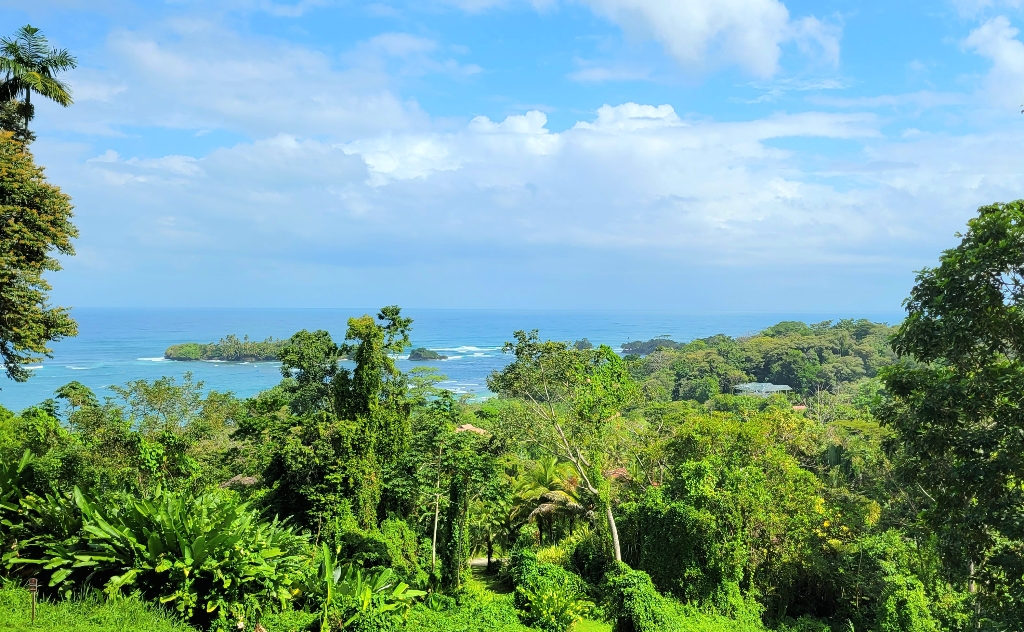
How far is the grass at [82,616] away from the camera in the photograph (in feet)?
19.7

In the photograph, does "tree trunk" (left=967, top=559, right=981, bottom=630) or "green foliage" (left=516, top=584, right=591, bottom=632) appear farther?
"green foliage" (left=516, top=584, right=591, bottom=632)

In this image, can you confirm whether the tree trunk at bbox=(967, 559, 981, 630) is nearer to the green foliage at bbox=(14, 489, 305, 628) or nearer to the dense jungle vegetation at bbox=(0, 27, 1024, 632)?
the dense jungle vegetation at bbox=(0, 27, 1024, 632)

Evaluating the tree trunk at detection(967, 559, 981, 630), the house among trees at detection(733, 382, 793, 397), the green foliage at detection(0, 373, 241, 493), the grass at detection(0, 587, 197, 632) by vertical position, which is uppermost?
the green foliage at detection(0, 373, 241, 493)

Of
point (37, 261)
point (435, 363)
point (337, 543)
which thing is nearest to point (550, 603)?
point (337, 543)

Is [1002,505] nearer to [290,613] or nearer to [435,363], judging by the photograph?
[290,613]

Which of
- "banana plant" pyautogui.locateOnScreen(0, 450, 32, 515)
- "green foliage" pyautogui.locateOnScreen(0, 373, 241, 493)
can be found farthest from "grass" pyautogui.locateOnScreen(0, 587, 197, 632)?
"green foliage" pyautogui.locateOnScreen(0, 373, 241, 493)

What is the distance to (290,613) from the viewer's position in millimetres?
7691

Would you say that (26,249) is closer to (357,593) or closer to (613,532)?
(357,593)

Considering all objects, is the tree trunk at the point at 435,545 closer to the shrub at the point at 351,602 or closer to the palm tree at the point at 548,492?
the shrub at the point at 351,602

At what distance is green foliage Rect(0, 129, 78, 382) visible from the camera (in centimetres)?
790

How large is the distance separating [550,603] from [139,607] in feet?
21.6

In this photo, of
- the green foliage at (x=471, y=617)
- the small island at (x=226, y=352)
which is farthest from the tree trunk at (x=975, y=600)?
the small island at (x=226, y=352)

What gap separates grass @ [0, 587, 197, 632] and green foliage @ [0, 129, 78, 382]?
376cm

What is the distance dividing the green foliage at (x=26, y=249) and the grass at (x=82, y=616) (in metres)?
3.76
